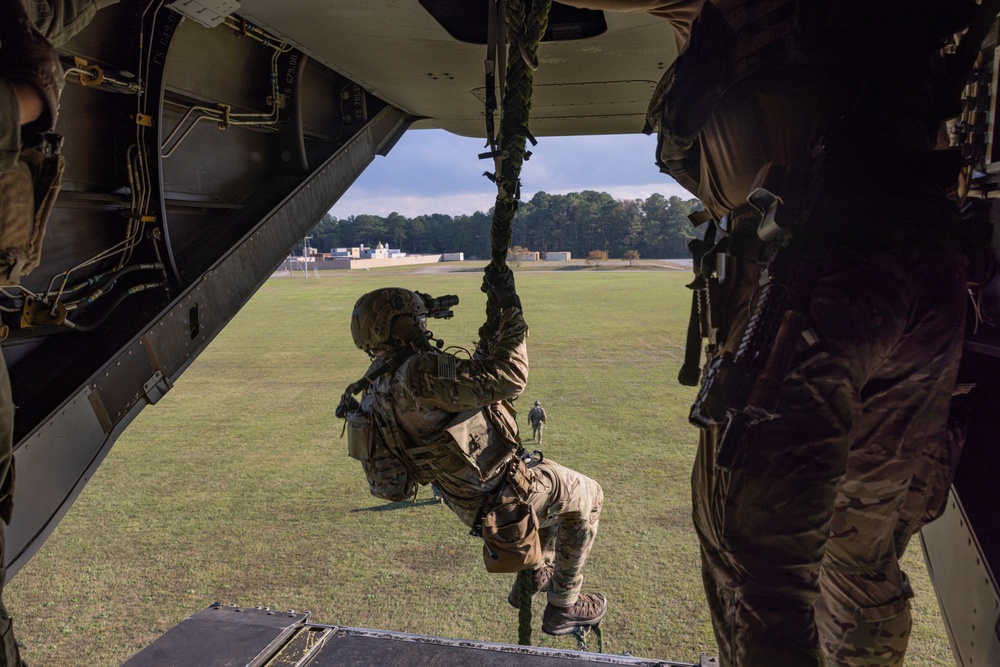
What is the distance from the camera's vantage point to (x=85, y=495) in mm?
5270

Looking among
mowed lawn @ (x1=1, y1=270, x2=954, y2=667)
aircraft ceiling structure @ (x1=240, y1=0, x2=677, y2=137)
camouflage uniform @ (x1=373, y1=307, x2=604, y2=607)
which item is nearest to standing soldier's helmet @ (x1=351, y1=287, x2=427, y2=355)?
camouflage uniform @ (x1=373, y1=307, x2=604, y2=607)

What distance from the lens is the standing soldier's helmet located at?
2.69 meters

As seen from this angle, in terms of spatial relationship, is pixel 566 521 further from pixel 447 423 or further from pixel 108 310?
pixel 108 310

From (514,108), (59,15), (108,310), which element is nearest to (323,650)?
(108,310)

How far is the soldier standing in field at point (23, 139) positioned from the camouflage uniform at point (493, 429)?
1.31 m

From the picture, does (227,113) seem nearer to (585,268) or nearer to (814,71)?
(814,71)

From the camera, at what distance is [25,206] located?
1.51 meters

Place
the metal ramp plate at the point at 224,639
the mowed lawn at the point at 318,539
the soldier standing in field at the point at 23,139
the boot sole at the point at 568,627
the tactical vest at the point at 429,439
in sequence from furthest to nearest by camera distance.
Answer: the mowed lawn at the point at 318,539
the boot sole at the point at 568,627
the tactical vest at the point at 429,439
the metal ramp plate at the point at 224,639
the soldier standing in field at the point at 23,139

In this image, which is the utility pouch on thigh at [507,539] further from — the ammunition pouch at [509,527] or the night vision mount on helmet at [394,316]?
the night vision mount on helmet at [394,316]

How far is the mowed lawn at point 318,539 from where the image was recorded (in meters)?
3.42

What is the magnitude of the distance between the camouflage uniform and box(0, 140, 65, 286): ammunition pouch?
130 cm

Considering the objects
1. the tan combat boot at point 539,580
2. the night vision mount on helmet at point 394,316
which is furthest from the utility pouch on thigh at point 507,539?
the night vision mount on helmet at point 394,316

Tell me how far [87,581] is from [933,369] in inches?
179

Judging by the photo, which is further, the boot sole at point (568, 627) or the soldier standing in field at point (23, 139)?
the boot sole at point (568, 627)
